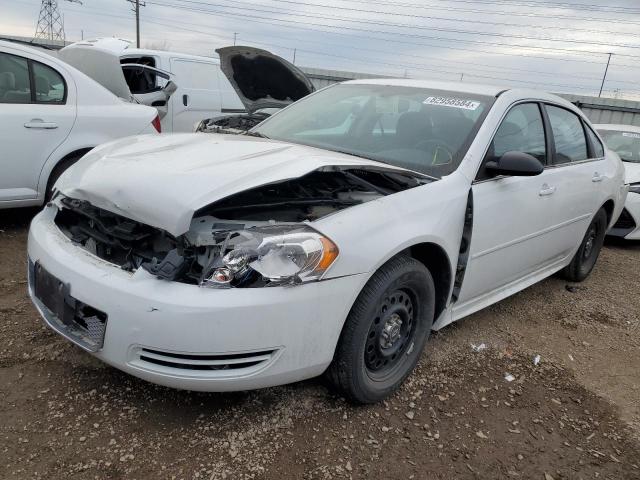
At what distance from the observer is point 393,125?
11.0 feet

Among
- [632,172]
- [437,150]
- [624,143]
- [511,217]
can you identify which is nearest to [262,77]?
[437,150]

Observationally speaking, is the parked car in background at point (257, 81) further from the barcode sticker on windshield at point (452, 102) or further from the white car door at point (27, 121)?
the barcode sticker on windshield at point (452, 102)

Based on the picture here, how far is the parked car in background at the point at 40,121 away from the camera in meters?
4.30

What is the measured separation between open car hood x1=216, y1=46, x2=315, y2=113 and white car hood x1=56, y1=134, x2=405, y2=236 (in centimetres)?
210

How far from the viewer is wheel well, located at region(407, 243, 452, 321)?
278 centimetres

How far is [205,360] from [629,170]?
6.48 meters

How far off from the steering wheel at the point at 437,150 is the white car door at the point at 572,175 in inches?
39.9

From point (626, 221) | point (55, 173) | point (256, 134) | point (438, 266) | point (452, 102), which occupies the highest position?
point (452, 102)

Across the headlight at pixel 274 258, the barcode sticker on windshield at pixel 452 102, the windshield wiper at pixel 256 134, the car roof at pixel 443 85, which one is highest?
the car roof at pixel 443 85

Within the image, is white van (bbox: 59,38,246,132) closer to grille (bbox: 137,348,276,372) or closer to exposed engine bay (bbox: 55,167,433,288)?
exposed engine bay (bbox: 55,167,433,288)

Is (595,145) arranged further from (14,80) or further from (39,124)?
(14,80)

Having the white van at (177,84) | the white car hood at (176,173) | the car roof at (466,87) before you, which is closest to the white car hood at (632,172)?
the car roof at (466,87)

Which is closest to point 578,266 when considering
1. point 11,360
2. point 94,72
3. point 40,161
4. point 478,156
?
point 478,156

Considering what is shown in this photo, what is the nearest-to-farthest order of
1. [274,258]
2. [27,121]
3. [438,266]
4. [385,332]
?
[274,258] → [385,332] → [438,266] → [27,121]
